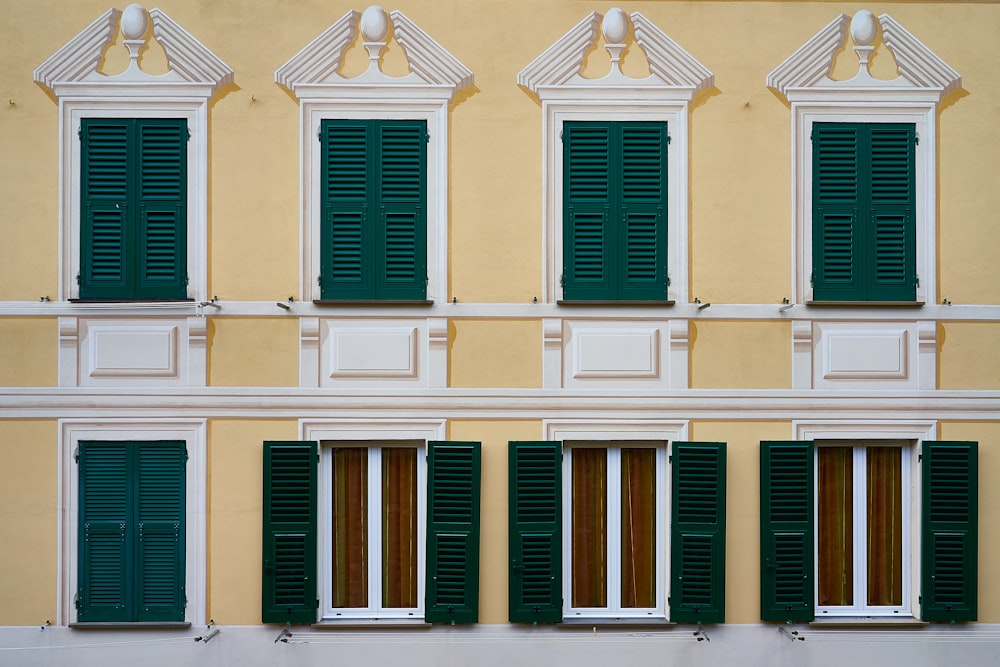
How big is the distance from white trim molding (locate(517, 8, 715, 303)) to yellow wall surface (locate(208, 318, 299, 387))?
2.58m

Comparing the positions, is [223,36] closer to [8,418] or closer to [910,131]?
[8,418]

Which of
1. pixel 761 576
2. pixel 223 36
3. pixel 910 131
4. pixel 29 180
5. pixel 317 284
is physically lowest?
pixel 761 576

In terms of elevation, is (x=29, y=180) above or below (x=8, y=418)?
above

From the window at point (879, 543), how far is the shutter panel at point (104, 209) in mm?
6601

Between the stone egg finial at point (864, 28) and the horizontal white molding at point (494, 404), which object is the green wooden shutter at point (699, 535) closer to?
the horizontal white molding at point (494, 404)

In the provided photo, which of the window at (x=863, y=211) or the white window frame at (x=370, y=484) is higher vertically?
the window at (x=863, y=211)

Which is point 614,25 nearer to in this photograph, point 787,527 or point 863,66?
point 863,66

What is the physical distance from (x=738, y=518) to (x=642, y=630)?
145cm

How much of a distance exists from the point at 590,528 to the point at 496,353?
2.00m

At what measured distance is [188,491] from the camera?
343 inches

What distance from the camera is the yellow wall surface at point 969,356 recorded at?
8.85m

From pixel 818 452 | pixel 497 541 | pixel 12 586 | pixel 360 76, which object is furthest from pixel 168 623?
pixel 818 452

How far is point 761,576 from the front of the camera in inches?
344

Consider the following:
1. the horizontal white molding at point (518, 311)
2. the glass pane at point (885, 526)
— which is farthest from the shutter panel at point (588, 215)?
the glass pane at point (885, 526)
